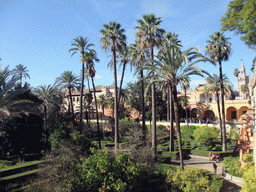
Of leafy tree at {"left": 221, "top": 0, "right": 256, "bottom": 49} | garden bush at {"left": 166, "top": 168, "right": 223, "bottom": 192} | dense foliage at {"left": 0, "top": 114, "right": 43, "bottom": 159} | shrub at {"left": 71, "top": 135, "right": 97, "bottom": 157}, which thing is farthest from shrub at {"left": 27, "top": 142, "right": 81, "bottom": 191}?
leafy tree at {"left": 221, "top": 0, "right": 256, "bottom": 49}

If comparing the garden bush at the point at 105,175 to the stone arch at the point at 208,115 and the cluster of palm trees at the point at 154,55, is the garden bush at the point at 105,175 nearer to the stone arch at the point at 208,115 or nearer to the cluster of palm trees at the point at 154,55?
the cluster of palm trees at the point at 154,55

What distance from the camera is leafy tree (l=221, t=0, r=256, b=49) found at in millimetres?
14198

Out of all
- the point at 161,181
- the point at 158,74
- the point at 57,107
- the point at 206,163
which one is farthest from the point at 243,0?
the point at 57,107

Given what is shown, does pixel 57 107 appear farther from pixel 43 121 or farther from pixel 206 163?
pixel 206 163

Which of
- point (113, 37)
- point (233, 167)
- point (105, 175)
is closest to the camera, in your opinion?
point (105, 175)

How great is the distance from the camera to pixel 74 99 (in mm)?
64062

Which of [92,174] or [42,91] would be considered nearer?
[92,174]

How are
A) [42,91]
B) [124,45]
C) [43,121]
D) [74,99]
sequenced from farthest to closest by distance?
[74,99]
[42,91]
[43,121]
[124,45]

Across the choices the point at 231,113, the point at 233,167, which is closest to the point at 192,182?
the point at 233,167

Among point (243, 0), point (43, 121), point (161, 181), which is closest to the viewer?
point (161, 181)

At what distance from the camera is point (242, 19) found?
53.0 feet

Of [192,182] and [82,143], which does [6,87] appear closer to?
[82,143]

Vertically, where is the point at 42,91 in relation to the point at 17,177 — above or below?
above

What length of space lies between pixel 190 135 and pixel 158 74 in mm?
28274
